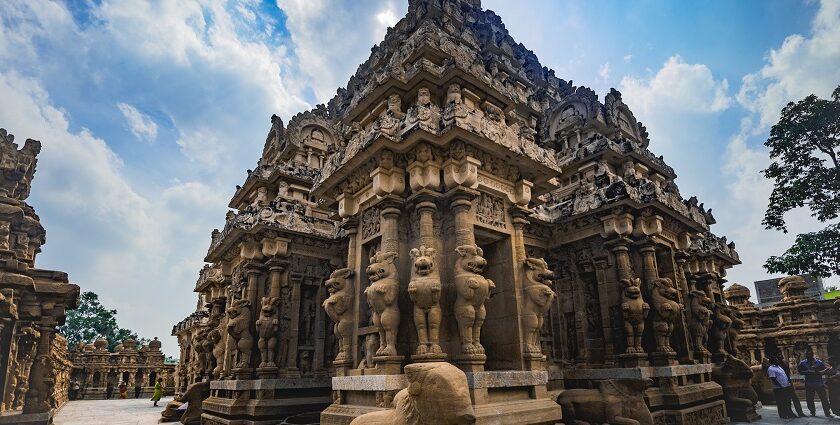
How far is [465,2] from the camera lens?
50.6 feet

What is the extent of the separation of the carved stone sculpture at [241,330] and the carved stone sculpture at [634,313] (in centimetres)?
1018

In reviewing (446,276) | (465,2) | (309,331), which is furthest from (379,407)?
(465,2)

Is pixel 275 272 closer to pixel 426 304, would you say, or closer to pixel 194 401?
pixel 194 401

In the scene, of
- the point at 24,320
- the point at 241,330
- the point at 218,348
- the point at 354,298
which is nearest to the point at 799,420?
the point at 354,298

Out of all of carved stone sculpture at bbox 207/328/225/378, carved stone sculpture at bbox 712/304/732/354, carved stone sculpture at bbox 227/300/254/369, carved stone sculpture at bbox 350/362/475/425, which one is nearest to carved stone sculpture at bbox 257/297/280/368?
carved stone sculpture at bbox 227/300/254/369

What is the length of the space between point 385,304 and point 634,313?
23.3 ft

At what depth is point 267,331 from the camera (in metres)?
12.8

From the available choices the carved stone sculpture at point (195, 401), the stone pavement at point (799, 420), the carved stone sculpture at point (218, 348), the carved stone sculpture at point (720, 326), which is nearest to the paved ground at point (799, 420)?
the stone pavement at point (799, 420)

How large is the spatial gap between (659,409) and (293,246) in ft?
35.6

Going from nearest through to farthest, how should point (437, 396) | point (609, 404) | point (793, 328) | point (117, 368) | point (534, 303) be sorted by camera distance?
point (437, 396) → point (534, 303) → point (609, 404) → point (793, 328) → point (117, 368)

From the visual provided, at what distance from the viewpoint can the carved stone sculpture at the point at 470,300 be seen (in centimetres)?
748

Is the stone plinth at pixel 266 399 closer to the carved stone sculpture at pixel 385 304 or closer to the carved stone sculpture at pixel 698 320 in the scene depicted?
the carved stone sculpture at pixel 385 304

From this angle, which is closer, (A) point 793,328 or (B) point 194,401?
(B) point 194,401

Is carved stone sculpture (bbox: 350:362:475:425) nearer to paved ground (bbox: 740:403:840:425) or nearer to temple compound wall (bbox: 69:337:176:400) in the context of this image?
paved ground (bbox: 740:403:840:425)
